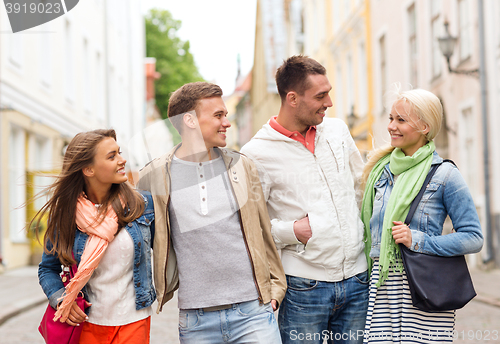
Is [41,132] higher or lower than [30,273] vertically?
higher

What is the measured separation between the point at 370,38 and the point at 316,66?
1610 cm

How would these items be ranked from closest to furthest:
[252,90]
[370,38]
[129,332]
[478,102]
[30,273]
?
[129,332] < [252,90] < [478,102] < [30,273] < [370,38]

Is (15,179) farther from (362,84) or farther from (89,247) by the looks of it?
(362,84)

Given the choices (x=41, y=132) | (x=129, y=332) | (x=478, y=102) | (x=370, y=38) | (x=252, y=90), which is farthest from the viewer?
(x=370, y=38)

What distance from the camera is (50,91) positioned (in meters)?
15.6

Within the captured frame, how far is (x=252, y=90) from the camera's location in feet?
9.39

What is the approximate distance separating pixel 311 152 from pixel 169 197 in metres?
0.72

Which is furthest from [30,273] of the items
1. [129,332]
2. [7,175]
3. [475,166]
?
[129,332]

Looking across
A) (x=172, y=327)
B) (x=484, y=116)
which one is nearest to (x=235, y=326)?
(x=172, y=327)

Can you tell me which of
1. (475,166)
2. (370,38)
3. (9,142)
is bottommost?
(475,166)

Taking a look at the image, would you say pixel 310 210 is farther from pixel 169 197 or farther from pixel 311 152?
pixel 169 197

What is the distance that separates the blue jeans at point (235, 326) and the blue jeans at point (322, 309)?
0.28 meters

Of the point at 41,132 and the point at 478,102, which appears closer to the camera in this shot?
the point at 478,102

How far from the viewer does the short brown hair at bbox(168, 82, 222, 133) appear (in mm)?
2689
